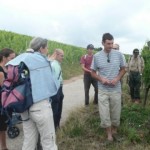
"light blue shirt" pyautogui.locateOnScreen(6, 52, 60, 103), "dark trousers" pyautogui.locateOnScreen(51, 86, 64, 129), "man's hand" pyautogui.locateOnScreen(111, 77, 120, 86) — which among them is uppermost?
"light blue shirt" pyautogui.locateOnScreen(6, 52, 60, 103)

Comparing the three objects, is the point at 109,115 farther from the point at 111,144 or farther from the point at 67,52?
the point at 67,52

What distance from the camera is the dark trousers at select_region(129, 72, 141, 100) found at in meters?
11.2

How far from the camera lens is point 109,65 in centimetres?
710

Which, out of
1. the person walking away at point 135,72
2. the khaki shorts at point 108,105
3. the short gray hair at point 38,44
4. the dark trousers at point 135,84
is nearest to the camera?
the short gray hair at point 38,44

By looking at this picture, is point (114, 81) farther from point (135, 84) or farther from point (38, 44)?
point (135, 84)

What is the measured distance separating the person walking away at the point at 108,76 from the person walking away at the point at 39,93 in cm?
184

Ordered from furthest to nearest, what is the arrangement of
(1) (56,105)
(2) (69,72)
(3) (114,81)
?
(2) (69,72) < (1) (56,105) < (3) (114,81)

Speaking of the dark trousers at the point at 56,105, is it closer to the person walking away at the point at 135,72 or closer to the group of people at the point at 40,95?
the group of people at the point at 40,95

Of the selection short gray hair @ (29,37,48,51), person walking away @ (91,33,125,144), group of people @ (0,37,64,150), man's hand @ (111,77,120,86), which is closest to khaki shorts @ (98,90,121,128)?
person walking away @ (91,33,125,144)

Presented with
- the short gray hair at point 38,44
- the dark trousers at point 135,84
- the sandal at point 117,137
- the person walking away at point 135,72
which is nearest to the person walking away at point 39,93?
the short gray hair at point 38,44

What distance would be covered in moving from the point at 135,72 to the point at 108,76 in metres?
4.15

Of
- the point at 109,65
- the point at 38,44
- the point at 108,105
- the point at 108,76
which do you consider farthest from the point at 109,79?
the point at 38,44

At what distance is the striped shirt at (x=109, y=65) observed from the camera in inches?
280

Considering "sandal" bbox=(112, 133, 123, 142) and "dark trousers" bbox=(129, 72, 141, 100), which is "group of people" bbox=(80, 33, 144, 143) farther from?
"dark trousers" bbox=(129, 72, 141, 100)
